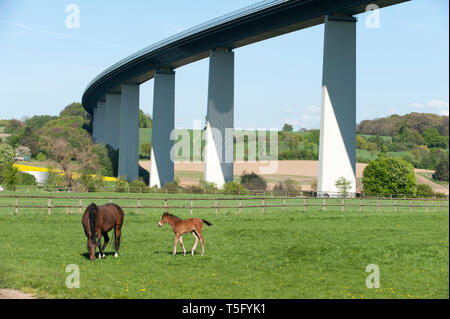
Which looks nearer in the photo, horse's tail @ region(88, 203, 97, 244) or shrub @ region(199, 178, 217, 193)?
horse's tail @ region(88, 203, 97, 244)

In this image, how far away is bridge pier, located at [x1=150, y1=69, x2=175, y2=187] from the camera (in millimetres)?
84812

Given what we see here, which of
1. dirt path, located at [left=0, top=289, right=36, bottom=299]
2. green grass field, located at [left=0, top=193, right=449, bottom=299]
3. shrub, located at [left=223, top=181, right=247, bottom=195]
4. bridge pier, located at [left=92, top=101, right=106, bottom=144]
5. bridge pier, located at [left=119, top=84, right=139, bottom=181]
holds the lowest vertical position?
dirt path, located at [left=0, top=289, right=36, bottom=299]

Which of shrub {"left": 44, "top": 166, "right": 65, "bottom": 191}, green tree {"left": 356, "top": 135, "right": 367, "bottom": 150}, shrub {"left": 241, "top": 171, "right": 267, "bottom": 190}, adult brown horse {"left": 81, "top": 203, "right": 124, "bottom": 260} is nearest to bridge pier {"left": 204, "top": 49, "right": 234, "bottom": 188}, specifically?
shrub {"left": 241, "top": 171, "right": 267, "bottom": 190}

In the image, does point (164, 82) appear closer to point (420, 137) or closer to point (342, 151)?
point (342, 151)

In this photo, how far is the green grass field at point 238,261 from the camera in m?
14.8

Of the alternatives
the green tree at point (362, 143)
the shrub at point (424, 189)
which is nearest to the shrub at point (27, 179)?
the shrub at point (424, 189)

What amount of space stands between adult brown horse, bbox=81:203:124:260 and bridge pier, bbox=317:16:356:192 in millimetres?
38347

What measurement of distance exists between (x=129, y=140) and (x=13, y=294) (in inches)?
3361

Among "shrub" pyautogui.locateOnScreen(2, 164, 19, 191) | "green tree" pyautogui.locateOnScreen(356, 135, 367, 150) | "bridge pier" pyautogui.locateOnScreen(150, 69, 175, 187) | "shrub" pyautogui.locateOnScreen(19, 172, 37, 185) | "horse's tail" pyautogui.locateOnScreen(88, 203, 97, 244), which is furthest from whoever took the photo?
"green tree" pyautogui.locateOnScreen(356, 135, 367, 150)

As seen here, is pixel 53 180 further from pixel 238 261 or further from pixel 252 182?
pixel 238 261

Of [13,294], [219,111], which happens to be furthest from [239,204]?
[219,111]

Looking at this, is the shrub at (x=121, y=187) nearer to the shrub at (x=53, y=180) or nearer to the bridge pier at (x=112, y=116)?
the shrub at (x=53, y=180)

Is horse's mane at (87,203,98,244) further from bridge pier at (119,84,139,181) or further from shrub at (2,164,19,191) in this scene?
bridge pier at (119,84,139,181)

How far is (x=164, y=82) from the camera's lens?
85.0 m
